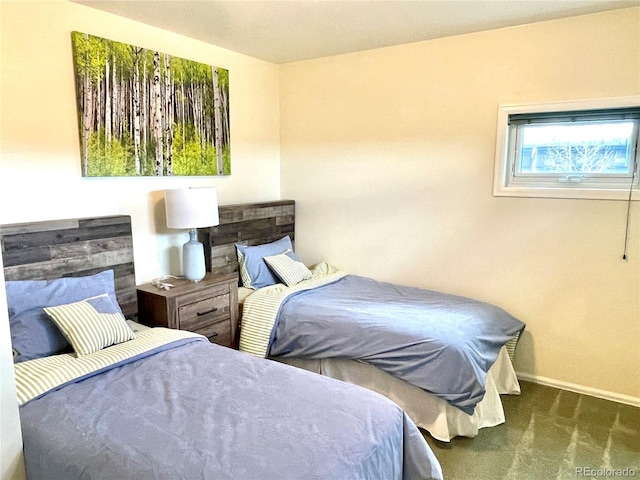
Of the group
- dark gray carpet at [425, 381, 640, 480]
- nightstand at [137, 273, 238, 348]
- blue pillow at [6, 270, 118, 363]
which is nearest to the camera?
blue pillow at [6, 270, 118, 363]

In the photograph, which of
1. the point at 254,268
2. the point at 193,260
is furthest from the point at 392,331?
the point at 193,260

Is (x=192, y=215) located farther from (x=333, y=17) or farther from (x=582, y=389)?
(x=582, y=389)

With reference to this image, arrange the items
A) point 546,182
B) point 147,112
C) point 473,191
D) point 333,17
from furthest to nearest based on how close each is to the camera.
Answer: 1. point 473,191
2. point 546,182
3. point 147,112
4. point 333,17

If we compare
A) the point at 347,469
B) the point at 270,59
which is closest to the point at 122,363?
the point at 347,469

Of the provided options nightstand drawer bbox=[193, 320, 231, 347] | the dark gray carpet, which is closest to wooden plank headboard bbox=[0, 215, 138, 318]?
nightstand drawer bbox=[193, 320, 231, 347]

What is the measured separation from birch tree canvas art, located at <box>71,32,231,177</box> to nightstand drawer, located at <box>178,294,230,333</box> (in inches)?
36.1

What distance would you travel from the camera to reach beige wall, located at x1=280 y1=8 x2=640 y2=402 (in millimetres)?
2750

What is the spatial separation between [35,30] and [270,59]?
5.92ft

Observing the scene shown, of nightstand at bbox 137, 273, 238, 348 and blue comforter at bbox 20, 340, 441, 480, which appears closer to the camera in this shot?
blue comforter at bbox 20, 340, 441, 480

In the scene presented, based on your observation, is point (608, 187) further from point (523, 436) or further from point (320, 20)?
point (320, 20)

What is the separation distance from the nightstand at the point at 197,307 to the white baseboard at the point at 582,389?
2048mm

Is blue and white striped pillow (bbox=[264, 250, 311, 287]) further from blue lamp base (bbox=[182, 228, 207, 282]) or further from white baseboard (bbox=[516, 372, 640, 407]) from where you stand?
white baseboard (bbox=[516, 372, 640, 407])

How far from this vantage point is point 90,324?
212 centimetres

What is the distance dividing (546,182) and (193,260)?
2.41m
